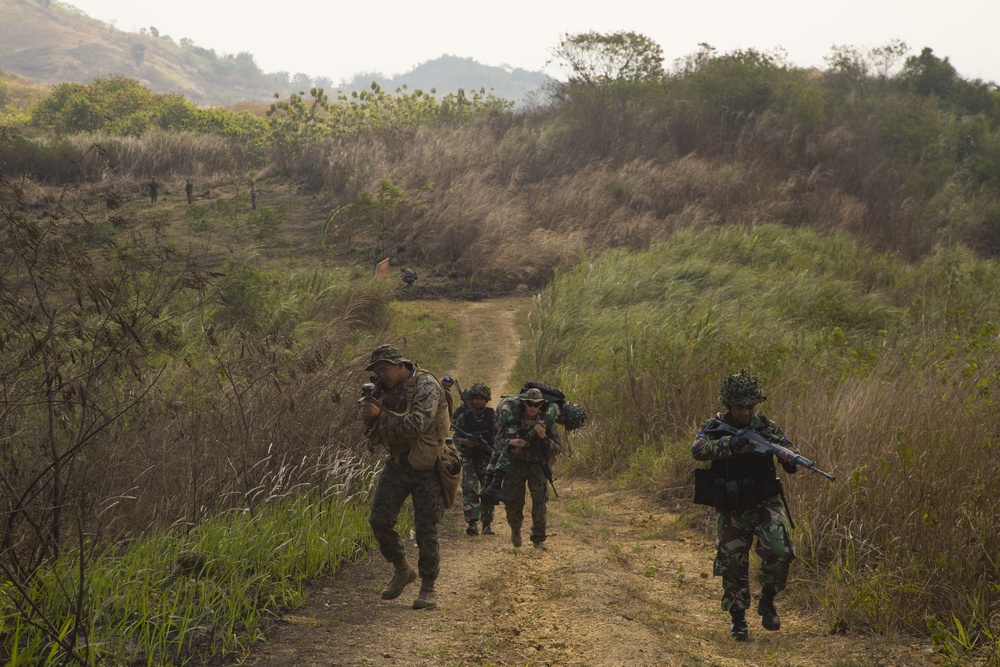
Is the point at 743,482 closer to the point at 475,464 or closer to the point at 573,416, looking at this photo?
the point at 573,416

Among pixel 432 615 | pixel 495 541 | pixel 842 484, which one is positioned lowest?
pixel 495 541

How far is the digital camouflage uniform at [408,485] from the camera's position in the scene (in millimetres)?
5738

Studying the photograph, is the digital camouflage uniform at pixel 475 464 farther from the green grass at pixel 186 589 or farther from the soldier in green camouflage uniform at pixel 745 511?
the soldier in green camouflage uniform at pixel 745 511

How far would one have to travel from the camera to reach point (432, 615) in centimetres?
568

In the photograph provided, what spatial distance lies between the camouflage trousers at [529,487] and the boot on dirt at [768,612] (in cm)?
245

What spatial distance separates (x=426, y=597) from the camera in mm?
5852

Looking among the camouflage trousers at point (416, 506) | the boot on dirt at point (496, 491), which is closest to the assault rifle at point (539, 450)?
the boot on dirt at point (496, 491)

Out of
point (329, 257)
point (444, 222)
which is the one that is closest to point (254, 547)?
point (329, 257)

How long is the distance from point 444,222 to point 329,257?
11.0ft

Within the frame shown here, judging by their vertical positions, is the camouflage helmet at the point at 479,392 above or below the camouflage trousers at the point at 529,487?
above

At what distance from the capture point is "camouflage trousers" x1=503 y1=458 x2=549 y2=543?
7.62m

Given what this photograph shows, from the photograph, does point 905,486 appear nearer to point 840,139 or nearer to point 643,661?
point 643,661

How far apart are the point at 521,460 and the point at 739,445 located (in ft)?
8.63

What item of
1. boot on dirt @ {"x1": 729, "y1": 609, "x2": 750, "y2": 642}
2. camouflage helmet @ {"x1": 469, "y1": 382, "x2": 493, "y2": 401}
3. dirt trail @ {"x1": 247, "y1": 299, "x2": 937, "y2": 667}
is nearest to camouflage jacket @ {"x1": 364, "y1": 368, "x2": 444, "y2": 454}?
dirt trail @ {"x1": 247, "y1": 299, "x2": 937, "y2": 667}
